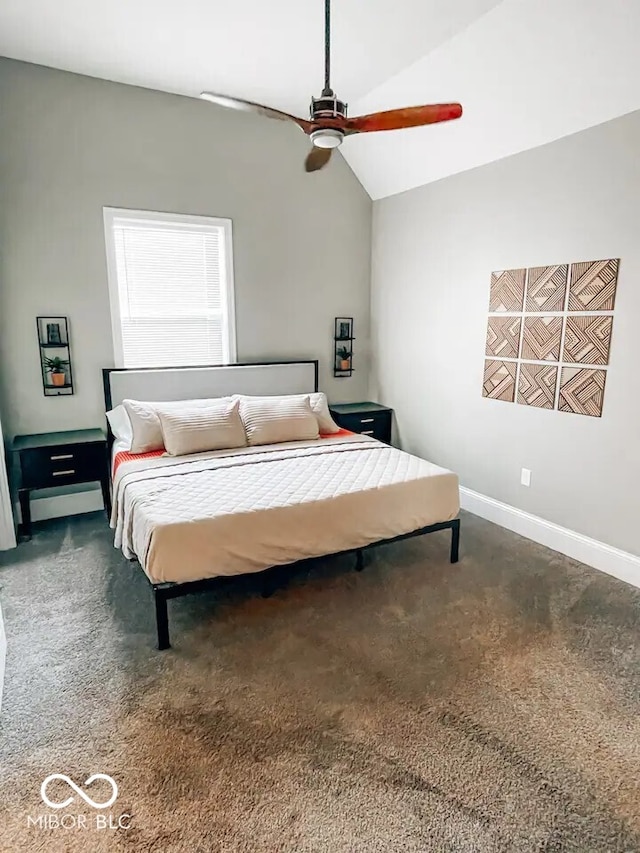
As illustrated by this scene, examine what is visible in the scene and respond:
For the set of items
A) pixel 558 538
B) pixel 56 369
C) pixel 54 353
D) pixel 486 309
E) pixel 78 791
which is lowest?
pixel 78 791

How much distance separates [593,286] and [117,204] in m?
3.38

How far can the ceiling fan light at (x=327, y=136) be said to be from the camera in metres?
2.26

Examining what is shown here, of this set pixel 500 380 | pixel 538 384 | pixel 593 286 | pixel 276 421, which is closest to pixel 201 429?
pixel 276 421

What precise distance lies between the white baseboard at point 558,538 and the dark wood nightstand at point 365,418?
1.04 metres

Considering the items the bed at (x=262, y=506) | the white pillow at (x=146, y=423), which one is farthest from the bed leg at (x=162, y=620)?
the white pillow at (x=146, y=423)

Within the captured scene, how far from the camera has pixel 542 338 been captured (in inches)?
136

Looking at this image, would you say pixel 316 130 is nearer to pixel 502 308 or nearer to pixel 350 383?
pixel 502 308

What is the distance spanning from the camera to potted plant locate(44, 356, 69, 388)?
3.82 metres

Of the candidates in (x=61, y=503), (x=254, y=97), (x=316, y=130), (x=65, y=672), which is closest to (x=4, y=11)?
(x=254, y=97)

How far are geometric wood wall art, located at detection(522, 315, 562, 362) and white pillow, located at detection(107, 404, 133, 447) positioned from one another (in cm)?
287

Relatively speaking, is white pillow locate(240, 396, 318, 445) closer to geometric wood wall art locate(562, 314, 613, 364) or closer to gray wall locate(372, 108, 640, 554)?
gray wall locate(372, 108, 640, 554)

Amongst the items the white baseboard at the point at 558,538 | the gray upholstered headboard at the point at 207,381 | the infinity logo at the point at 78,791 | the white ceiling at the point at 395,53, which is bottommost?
the infinity logo at the point at 78,791

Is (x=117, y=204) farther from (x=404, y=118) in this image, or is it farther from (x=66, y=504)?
(x=404, y=118)

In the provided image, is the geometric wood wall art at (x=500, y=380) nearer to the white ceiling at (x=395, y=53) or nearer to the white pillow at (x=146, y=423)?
the white ceiling at (x=395, y=53)
